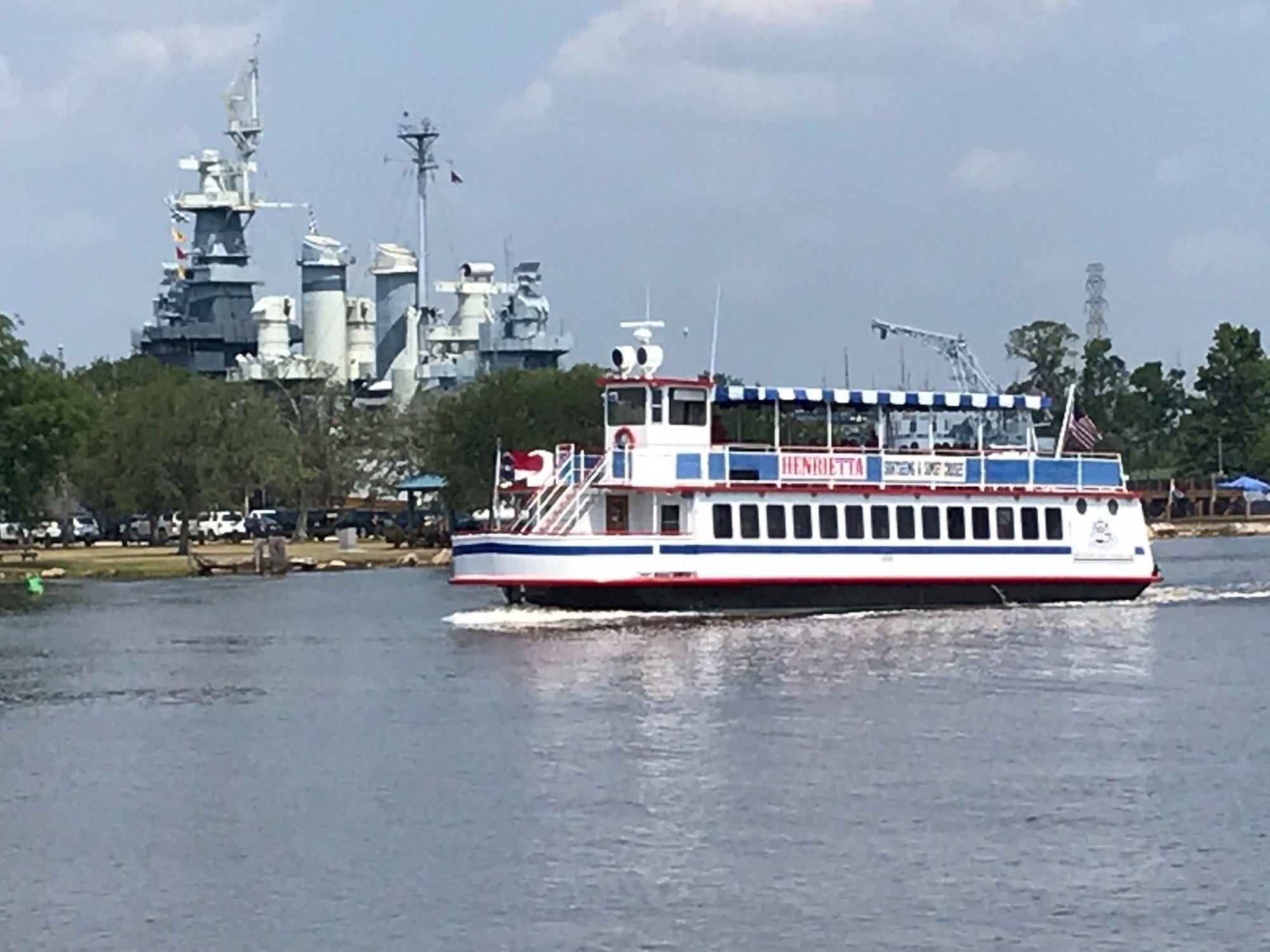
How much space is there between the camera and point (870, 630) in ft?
198

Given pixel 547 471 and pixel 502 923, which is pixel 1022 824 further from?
pixel 547 471

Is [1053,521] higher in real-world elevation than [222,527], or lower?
lower

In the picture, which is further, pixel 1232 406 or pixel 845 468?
pixel 1232 406

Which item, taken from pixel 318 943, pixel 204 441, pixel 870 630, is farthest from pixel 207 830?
pixel 204 441

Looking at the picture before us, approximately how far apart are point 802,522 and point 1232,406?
111 meters

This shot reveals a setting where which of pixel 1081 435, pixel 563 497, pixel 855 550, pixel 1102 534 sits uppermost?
pixel 1081 435

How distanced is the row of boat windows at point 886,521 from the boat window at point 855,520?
16 mm

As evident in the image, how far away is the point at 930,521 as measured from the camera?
65.2m

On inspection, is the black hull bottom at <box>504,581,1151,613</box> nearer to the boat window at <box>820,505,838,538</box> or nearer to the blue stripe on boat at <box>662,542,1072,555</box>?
the blue stripe on boat at <box>662,542,1072,555</box>

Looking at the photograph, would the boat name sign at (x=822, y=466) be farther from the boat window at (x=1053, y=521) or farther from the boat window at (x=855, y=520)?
the boat window at (x=1053, y=521)

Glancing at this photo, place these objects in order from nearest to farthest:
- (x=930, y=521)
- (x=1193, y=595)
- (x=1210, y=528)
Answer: (x=930, y=521), (x=1193, y=595), (x=1210, y=528)

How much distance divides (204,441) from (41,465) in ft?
42.0

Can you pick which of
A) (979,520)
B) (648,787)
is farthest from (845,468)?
(648,787)

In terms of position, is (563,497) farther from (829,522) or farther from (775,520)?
(829,522)
